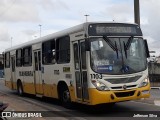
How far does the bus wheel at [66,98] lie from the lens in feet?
47.4

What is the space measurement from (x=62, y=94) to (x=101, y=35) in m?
3.47

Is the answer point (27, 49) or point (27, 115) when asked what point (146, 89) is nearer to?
point (27, 115)

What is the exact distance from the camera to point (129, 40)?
13.1 meters

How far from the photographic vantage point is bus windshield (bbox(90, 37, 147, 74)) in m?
12.4

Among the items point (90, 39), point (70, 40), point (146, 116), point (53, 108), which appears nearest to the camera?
point (146, 116)

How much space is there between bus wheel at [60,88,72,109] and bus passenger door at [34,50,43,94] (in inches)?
107

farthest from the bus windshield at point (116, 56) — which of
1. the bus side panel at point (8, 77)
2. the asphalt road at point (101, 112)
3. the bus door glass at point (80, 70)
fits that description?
the bus side panel at point (8, 77)

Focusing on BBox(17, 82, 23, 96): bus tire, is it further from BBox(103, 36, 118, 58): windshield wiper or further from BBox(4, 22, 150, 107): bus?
BBox(103, 36, 118, 58): windshield wiper

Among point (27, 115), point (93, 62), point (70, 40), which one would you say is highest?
point (70, 40)

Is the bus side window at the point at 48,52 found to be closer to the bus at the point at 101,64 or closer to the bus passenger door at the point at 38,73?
the bus at the point at 101,64

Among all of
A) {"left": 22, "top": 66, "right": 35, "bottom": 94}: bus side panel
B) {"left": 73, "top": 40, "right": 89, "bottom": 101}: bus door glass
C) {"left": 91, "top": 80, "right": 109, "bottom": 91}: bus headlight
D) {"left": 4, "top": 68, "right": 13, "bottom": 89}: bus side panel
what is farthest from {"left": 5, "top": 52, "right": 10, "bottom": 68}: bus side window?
{"left": 91, "top": 80, "right": 109, "bottom": 91}: bus headlight

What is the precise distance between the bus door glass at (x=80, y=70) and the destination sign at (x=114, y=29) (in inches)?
22.8

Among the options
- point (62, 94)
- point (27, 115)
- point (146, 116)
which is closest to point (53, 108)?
point (62, 94)

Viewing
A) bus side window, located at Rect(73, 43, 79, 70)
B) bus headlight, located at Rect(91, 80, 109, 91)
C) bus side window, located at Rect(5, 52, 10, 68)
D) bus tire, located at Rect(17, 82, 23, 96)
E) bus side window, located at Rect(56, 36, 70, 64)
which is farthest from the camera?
bus side window, located at Rect(5, 52, 10, 68)
